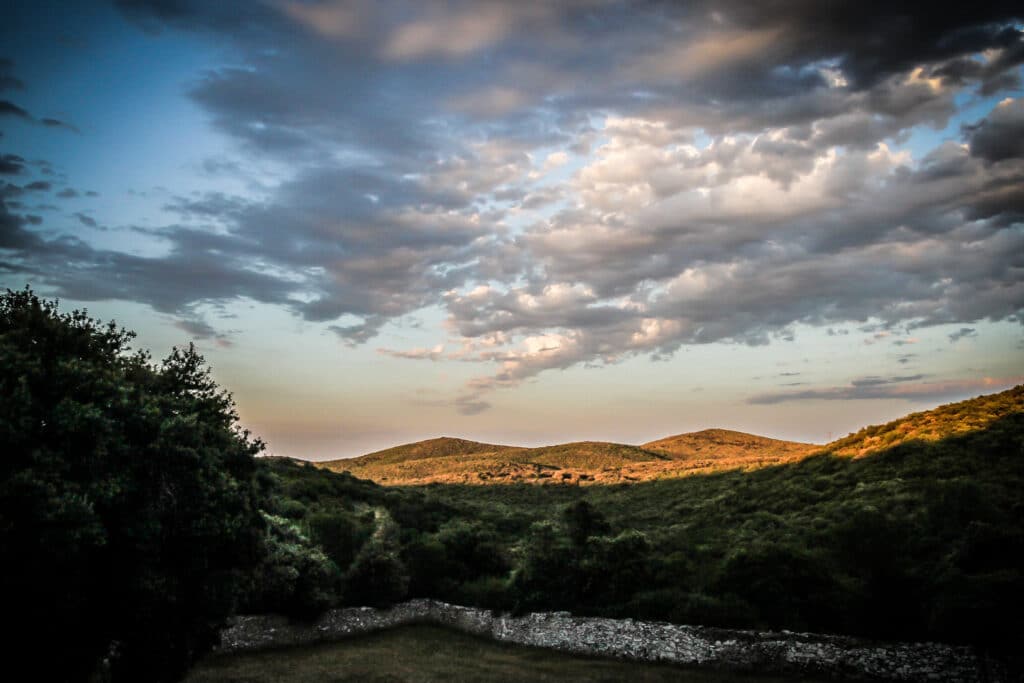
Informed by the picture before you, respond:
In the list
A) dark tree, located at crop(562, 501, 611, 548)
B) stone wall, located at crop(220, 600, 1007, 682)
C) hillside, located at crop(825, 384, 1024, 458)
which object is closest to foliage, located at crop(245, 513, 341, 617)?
stone wall, located at crop(220, 600, 1007, 682)

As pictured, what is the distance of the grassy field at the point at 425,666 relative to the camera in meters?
21.8

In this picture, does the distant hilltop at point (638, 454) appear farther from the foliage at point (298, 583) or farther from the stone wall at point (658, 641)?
the foliage at point (298, 583)

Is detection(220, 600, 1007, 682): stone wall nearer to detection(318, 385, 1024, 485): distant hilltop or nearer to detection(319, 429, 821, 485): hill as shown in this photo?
detection(318, 385, 1024, 485): distant hilltop

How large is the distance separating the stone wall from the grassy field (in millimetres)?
725

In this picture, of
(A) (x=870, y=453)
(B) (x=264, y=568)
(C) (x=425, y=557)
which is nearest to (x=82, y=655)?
(B) (x=264, y=568)

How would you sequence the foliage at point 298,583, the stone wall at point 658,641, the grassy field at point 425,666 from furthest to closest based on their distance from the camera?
the foliage at point 298,583 → the grassy field at point 425,666 → the stone wall at point 658,641

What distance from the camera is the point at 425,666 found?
79.4 feet

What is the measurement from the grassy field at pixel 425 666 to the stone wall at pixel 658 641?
0.72 m

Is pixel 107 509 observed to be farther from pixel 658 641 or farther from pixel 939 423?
pixel 939 423

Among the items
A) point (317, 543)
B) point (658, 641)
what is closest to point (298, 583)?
point (317, 543)

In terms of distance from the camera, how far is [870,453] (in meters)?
52.1

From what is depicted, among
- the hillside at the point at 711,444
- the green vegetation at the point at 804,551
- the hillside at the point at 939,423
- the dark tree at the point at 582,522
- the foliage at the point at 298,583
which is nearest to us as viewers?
the green vegetation at the point at 804,551

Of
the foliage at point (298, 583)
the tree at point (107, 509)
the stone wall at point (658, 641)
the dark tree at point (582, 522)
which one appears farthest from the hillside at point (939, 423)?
the tree at point (107, 509)

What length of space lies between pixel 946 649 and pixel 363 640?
26045 mm
